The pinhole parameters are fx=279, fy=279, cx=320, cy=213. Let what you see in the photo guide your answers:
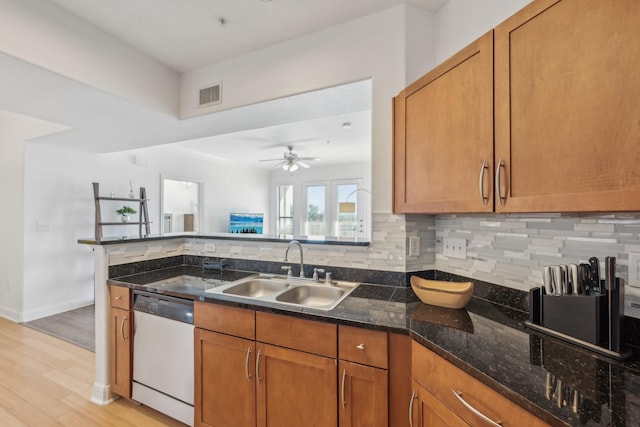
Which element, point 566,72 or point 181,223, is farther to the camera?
point 181,223

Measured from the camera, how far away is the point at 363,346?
1.21 metres

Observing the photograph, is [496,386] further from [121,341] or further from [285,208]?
[285,208]

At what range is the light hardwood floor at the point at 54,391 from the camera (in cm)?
184

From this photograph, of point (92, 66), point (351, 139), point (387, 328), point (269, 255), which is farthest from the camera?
point (351, 139)

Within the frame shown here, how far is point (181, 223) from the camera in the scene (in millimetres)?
5480

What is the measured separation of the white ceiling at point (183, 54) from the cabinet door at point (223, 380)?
67.4 inches

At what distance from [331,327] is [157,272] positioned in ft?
5.30

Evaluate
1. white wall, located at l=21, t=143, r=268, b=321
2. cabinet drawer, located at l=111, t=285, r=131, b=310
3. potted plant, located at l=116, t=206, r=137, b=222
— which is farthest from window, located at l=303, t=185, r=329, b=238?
cabinet drawer, located at l=111, t=285, r=131, b=310

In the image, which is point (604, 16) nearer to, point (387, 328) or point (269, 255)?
point (387, 328)

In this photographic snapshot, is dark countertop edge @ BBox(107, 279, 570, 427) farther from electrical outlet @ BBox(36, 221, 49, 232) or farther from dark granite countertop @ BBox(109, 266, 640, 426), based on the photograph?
electrical outlet @ BBox(36, 221, 49, 232)

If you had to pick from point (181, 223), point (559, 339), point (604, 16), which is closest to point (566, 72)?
point (604, 16)

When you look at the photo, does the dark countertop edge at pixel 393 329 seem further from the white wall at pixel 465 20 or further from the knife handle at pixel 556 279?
the white wall at pixel 465 20

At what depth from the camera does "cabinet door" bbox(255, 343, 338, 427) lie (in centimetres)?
128

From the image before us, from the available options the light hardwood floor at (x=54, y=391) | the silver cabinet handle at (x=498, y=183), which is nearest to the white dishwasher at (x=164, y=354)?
the light hardwood floor at (x=54, y=391)
